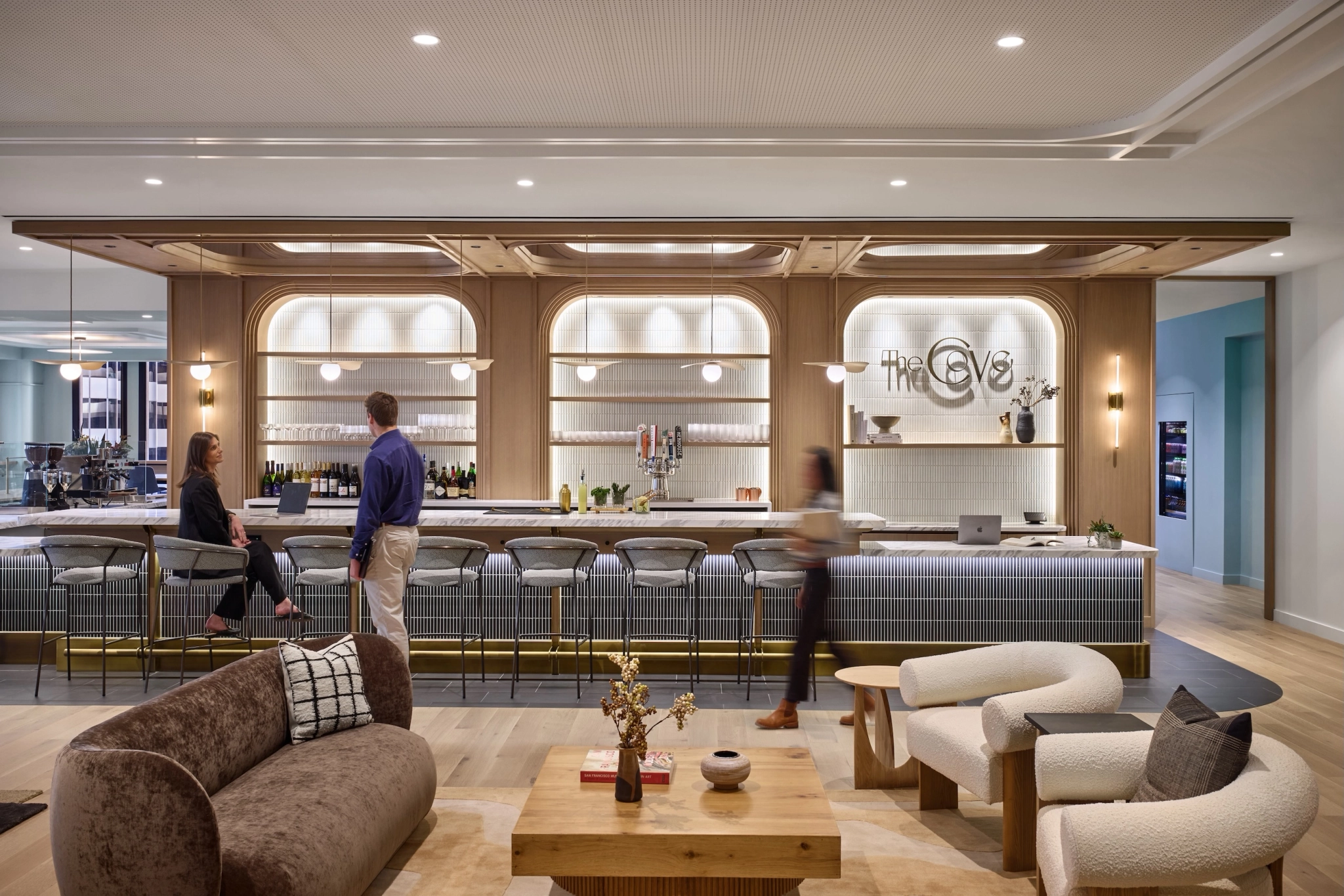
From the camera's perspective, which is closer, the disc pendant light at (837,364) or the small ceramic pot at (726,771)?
the small ceramic pot at (726,771)

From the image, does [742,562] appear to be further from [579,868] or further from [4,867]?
[4,867]

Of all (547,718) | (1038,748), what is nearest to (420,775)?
(547,718)

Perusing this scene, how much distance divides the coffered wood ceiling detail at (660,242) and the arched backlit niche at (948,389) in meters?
0.51

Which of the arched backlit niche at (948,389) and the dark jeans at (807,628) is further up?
the arched backlit niche at (948,389)

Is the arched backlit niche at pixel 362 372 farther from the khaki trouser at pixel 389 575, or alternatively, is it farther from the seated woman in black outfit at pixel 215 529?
the khaki trouser at pixel 389 575

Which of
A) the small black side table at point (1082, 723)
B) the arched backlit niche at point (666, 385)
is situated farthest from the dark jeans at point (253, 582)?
the small black side table at point (1082, 723)

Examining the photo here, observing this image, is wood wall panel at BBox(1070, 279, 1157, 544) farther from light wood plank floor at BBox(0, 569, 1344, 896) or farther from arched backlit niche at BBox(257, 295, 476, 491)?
arched backlit niche at BBox(257, 295, 476, 491)

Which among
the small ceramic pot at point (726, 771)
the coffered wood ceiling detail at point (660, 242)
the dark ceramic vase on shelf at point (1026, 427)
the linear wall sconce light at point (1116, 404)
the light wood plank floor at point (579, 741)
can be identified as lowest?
the light wood plank floor at point (579, 741)

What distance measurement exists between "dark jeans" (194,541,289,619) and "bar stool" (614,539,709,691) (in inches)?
85.5

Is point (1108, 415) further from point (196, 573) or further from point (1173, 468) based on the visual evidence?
point (196, 573)

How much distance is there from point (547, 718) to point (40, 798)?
2294 millimetres

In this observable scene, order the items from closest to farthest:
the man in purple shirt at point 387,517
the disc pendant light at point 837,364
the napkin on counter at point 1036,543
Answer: the man in purple shirt at point 387,517
the napkin on counter at point 1036,543
the disc pendant light at point 837,364

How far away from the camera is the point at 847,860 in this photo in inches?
134

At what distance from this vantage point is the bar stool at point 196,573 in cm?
542
